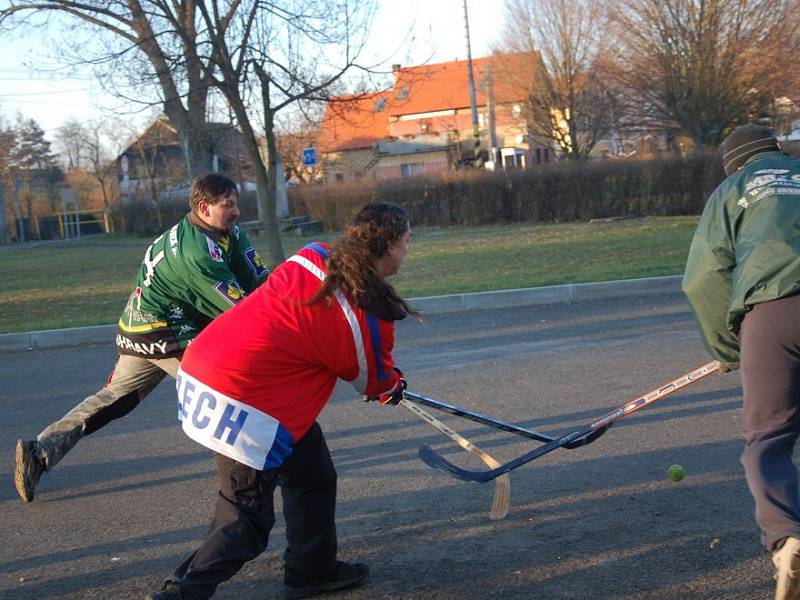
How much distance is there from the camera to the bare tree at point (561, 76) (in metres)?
38.4

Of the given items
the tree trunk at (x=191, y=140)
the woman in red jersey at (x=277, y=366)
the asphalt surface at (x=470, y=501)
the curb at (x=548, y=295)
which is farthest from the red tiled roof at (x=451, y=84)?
the woman in red jersey at (x=277, y=366)

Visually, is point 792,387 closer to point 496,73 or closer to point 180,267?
point 180,267

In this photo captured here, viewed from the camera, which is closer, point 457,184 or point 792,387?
point 792,387

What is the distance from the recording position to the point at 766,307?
10.2ft

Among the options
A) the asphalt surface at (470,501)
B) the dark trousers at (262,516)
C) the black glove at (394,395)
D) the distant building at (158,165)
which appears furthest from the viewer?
the distant building at (158,165)

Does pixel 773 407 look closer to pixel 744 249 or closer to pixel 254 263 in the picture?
pixel 744 249

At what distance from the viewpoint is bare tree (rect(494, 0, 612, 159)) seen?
3844 centimetres

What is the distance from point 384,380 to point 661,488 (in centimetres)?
194

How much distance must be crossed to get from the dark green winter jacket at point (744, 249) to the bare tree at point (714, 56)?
27.8 m

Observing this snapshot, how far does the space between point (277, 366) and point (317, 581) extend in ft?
3.21

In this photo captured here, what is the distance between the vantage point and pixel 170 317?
15.9 feet

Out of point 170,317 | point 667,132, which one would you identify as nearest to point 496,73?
point 667,132

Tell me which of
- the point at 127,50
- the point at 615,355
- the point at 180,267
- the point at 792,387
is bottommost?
the point at 615,355

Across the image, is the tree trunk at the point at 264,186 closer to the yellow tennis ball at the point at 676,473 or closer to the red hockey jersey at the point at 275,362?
the yellow tennis ball at the point at 676,473
